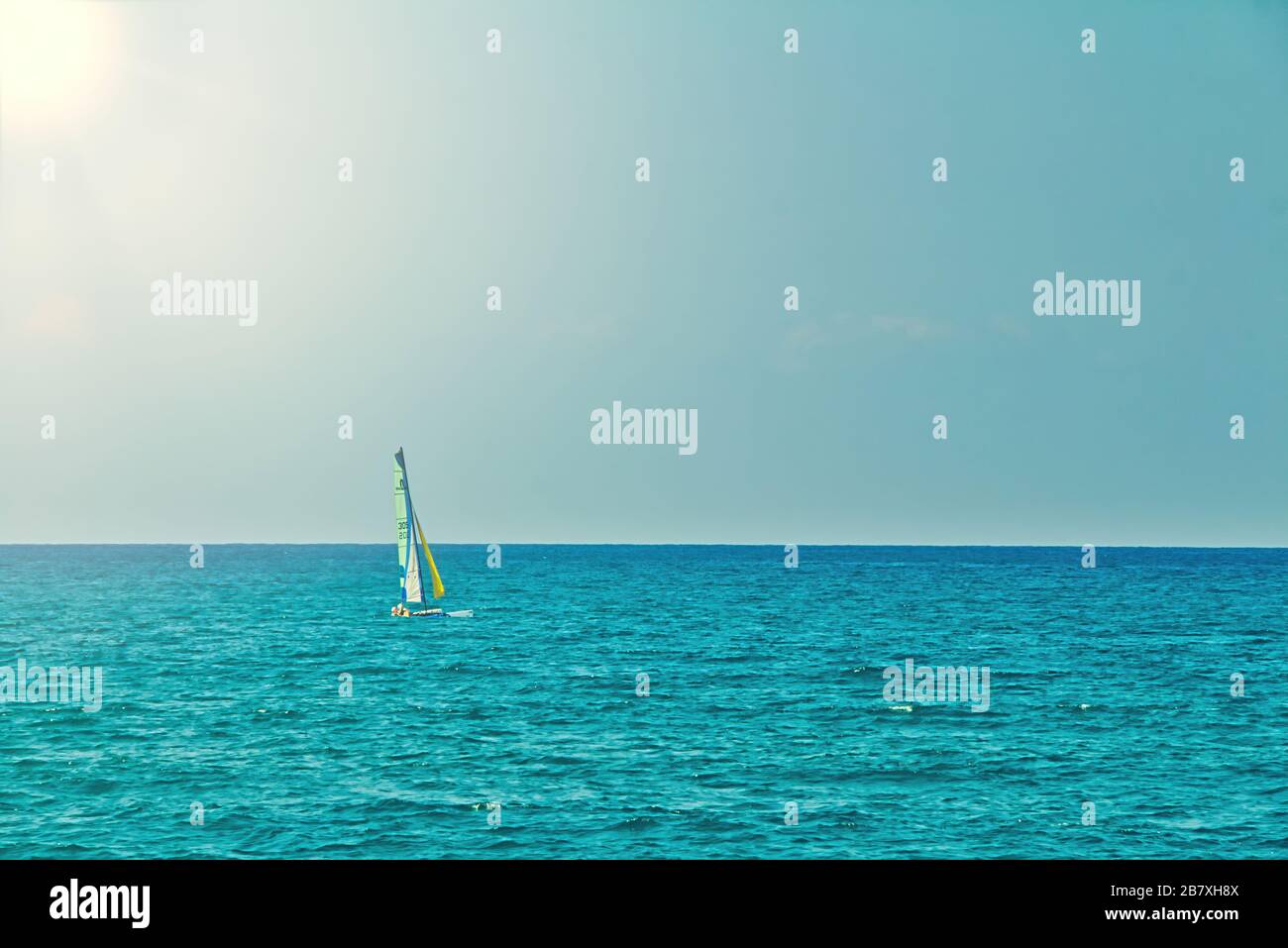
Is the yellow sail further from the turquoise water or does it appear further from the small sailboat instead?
the turquoise water

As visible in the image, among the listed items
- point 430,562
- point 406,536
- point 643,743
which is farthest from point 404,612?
point 643,743

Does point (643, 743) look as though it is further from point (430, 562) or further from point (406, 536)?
point (430, 562)

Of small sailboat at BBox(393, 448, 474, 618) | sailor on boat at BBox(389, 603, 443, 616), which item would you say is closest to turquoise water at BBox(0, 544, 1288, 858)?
sailor on boat at BBox(389, 603, 443, 616)

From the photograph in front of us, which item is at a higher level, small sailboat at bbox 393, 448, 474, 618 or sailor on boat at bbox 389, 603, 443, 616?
small sailboat at bbox 393, 448, 474, 618

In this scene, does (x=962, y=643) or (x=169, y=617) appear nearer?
(x=962, y=643)

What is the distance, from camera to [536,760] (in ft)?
111

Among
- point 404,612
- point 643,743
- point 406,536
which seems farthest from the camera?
point 404,612

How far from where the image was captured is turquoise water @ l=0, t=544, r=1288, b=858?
84.5ft

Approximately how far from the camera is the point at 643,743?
120ft

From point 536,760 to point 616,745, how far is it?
336 centimetres

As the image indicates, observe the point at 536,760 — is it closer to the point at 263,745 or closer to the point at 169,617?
the point at 263,745

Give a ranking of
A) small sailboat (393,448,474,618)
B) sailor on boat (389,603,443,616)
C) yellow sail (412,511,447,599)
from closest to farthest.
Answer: small sailboat (393,448,474,618)
yellow sail (412,511,447,599)
sailor on boat (389,603,443,616)
